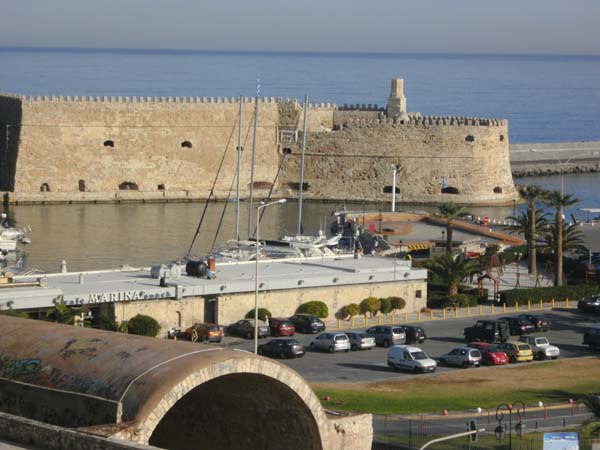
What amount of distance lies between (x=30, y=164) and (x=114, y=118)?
368 centimetres

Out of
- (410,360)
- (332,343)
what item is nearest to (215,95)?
(332,343)

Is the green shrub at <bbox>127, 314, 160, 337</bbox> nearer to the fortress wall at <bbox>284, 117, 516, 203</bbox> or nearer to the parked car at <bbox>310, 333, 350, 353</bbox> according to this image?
the parked car at <bbox>310, 333, 350, 353</bbox>

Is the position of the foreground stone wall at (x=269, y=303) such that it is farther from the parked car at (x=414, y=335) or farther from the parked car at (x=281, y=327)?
the parked car at (x=414, y=335)

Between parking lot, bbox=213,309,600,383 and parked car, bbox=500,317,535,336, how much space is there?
28cm

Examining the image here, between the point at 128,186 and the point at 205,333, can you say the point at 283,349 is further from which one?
the point at 128,186

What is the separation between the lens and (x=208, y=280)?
33969 millimetres

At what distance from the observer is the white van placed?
94.4 feet

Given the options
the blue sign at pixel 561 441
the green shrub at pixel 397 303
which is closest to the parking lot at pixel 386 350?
the green shrub at pixel 397 303

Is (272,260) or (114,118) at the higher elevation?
(114,118)

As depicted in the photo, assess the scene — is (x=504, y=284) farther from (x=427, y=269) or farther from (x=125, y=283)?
(x=125, y=283)

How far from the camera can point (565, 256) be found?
4341cm

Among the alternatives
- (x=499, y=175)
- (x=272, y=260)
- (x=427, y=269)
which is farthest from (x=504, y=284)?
(x=499, y=175)

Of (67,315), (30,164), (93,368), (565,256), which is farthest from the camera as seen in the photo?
(30,164)

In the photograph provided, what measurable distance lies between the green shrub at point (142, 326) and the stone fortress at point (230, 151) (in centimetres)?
2831
